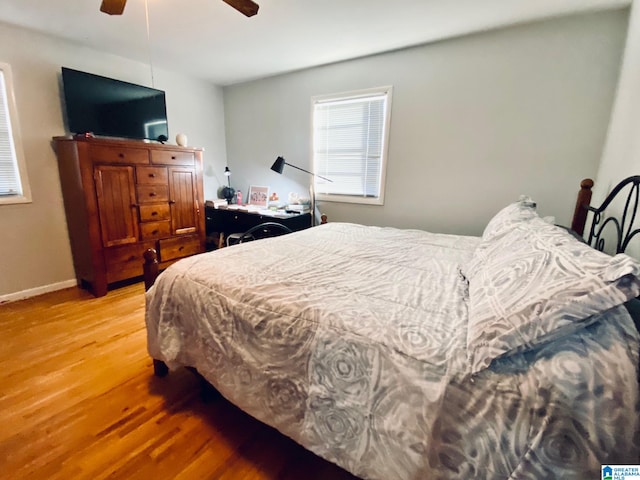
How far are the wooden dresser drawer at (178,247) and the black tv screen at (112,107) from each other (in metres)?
1.23

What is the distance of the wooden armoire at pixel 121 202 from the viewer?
2707 mm

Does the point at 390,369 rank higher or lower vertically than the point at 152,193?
lower

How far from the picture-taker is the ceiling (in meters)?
2.13

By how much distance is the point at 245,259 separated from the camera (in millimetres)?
1614

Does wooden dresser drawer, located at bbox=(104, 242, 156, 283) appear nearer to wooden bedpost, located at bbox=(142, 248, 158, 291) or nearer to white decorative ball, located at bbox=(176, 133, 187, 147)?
white decorative ball, located at bbox=(176, 133, 187, 147)

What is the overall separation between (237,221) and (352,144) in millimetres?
1787

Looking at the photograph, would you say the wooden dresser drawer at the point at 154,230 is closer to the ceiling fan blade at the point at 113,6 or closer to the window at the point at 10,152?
the window at the point at 10,152

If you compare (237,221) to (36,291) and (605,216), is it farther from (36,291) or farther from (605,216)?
(605,216)

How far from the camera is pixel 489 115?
100 inches

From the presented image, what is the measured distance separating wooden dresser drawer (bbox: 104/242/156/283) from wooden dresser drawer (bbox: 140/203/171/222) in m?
0.28

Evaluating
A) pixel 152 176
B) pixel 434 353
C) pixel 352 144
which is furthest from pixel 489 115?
pixel 152 176

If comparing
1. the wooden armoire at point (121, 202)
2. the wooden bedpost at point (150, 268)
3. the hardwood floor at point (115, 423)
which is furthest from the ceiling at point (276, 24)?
the hardwood floor at point (115, 423)

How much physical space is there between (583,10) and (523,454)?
3.03 metres

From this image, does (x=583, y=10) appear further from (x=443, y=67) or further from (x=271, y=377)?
(x=271, y=377)
